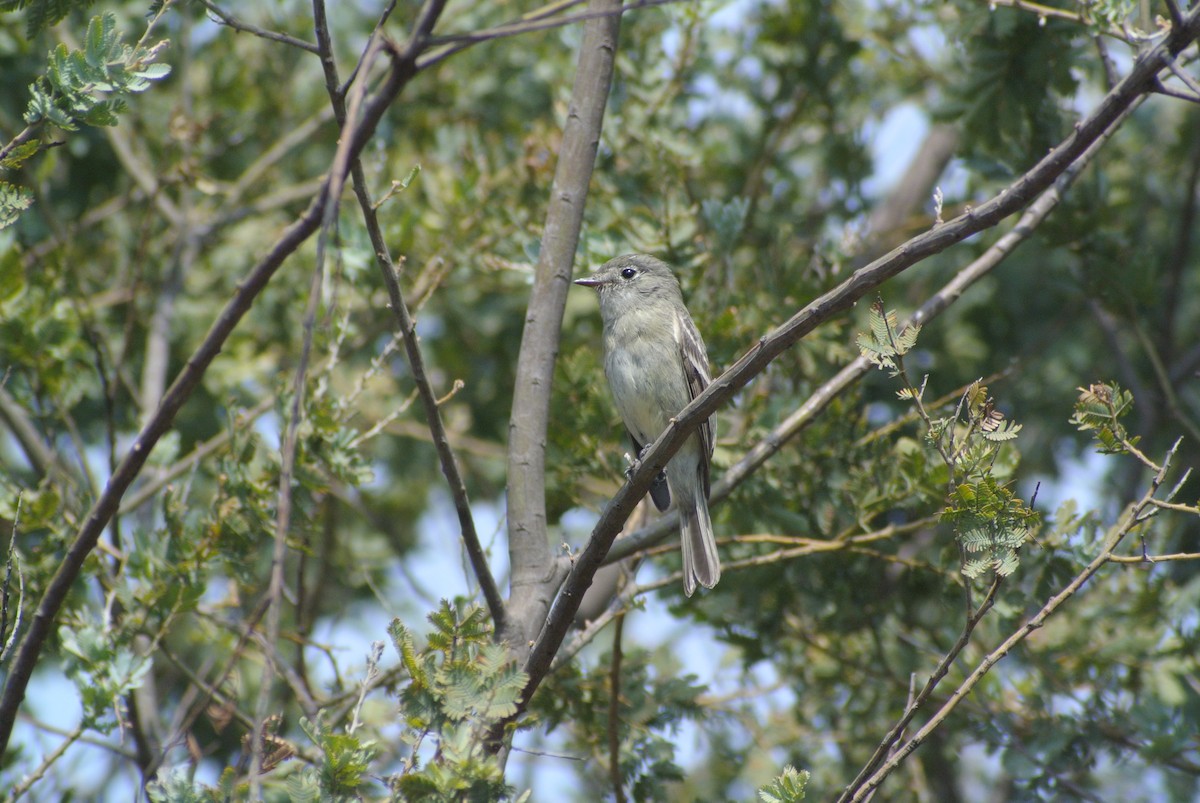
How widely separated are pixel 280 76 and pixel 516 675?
5.03 metres

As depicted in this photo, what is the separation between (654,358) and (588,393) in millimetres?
399

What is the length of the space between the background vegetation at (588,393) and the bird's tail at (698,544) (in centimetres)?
10

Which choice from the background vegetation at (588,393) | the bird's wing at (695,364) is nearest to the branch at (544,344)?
the background vegetation at (588,393)

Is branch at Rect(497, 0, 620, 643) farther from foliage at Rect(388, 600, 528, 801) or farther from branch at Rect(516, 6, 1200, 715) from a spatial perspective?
foliage at Rect(388, 600, 528, 801)

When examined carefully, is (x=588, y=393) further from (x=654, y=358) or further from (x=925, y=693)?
(x=925, y=693)

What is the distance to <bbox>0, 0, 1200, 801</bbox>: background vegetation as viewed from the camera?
284cm

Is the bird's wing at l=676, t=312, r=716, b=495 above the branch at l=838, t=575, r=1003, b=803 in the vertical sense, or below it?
above

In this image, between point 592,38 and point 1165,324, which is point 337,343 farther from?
point 1165,324

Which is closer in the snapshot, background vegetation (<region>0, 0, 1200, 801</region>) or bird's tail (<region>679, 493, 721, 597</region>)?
background vegetation (<region>0, 0, 1200, 801</region>)

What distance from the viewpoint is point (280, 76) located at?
6.51 metres

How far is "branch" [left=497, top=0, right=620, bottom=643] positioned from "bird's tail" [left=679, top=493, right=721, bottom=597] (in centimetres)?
81

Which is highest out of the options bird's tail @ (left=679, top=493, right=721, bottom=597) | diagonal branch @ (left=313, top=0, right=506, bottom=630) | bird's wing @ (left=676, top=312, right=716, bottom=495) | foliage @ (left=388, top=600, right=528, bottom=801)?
bird's wing @ (left=676, top=312, right=716, bottom=495)

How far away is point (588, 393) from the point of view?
15.0 feet

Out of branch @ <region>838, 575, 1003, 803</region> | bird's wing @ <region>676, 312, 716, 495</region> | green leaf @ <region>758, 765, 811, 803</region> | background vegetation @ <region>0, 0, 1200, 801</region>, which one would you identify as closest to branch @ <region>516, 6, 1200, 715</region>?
background vegetation @ <region>0, 0, 1200, 801</region>
